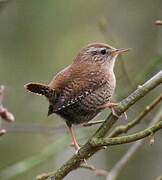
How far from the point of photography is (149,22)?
921 centimetres

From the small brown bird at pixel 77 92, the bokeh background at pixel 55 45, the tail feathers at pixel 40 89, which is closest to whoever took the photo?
the tail feathers at pixel 40 89

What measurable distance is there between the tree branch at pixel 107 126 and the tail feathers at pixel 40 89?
0.56 metres

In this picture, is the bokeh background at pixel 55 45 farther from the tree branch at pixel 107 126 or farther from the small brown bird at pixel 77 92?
the tree branch at pixel 107 126

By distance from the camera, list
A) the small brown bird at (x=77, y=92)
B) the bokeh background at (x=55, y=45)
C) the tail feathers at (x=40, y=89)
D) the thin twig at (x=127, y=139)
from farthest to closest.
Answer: the bokeh background at (x=55, y=45)
the small brown bird at (x=77, y=92)
the tail feathers at (x=40, y=89)
the thin twig at (x=127, y=139)

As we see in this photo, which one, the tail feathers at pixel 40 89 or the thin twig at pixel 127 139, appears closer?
the thin twig at pixel 127 139

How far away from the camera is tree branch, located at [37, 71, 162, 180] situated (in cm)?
358

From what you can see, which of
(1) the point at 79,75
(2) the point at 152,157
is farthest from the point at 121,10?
(1) the point at 79,75

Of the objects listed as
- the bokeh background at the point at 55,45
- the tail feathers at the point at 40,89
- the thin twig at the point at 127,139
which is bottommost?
the bokeh background at the point at 55,45

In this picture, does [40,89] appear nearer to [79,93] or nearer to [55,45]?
[79,93]

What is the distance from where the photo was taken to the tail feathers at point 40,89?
421cm

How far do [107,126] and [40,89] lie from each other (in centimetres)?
71

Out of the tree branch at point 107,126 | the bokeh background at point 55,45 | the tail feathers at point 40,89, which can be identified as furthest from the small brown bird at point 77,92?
the bokeh background at point 55,45

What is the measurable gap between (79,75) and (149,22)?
4.96 meters

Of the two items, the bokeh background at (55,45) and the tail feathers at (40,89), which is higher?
the tail feathers at (40,89)
